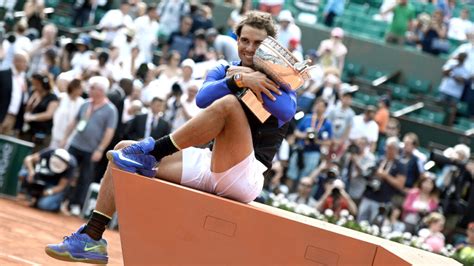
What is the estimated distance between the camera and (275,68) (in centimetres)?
723

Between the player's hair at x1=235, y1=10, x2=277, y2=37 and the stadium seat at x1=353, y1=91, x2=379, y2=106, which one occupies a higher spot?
the player's hair at x1=235, y1=10, x2=277, y2=37

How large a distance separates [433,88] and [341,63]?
6.89 feet

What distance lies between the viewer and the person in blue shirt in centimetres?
720

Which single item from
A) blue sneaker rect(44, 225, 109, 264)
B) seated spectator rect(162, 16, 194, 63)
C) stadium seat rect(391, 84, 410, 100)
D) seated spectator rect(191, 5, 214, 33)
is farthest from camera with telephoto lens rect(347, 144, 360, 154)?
blue sneaker rect(44, 225, 109, 264)

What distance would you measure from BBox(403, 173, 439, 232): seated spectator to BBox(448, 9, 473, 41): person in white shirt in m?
7.20

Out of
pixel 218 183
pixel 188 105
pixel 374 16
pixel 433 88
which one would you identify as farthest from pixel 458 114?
pixel 218 183

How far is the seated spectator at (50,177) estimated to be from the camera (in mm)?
15055

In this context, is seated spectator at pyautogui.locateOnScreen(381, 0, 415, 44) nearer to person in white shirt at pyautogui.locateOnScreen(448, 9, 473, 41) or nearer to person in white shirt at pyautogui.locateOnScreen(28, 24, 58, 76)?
person in white shirt at pyautogui.locateOnScreen(448, 9, 473, 41)

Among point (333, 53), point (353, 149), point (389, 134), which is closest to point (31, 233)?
point (353, 149)

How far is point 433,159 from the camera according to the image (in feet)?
54.7

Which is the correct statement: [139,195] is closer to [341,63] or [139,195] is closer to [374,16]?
[341,63]

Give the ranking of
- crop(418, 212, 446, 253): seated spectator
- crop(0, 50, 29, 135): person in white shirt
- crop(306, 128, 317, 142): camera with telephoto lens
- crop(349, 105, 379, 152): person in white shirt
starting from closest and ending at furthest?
crop(418, 212, 446, 253): seated spectator < crop(0, 50, 29, 135): person in white shirt < crop(306, 128, 317, 142): camera with telephoto lens < crop(349, 105, 379, 152): person in white shirt

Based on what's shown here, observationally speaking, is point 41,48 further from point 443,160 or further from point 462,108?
point 462,108

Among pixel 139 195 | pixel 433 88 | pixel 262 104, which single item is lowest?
pixel 433 88
